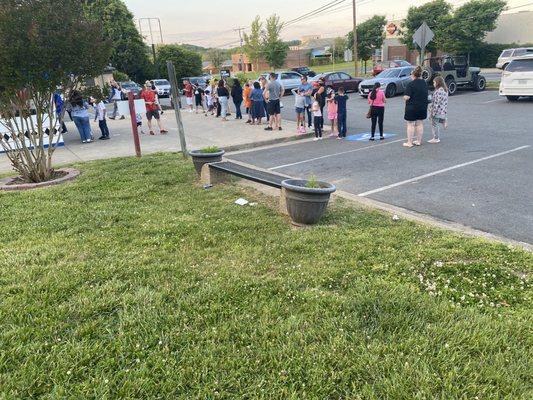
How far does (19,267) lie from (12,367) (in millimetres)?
1601

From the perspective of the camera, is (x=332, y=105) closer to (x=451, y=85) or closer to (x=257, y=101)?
(x=257, y=101)

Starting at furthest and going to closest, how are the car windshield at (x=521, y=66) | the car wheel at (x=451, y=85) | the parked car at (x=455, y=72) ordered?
the car wheel at (x=451, y=85) → the parked car at (x=455, y=72) → the car windshield at (x=521, y=66)

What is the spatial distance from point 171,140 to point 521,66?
13.7 meters

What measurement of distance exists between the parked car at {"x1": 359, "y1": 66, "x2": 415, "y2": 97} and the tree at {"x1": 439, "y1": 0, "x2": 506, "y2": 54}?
2576 centimetres

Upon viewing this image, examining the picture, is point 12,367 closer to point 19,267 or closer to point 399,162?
point 19,267

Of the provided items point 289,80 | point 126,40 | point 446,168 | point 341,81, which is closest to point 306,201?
point 446,168

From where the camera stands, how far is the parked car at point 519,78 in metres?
16.4

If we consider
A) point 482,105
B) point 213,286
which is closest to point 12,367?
point 213,286

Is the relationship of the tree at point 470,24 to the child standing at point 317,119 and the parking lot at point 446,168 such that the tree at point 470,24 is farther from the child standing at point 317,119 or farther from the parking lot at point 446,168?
the child standing at point 317,119

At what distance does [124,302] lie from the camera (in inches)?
129

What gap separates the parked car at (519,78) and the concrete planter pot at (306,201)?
15534mm

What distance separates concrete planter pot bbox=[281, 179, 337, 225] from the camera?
4676 mm

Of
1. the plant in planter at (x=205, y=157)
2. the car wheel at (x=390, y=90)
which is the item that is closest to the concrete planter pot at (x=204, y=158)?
the plant in planter at (x=205, y=157)

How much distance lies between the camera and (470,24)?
142 ft
